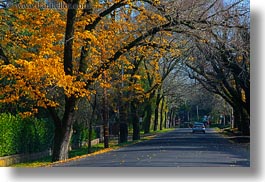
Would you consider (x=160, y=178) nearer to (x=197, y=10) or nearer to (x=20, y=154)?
(x=197, y=10)

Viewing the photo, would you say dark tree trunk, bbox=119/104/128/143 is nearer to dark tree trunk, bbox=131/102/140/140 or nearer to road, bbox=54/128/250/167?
dark tree trunk, bbox=131/102/140/140

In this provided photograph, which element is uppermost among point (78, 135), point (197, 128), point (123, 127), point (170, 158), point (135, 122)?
point (135, 122)

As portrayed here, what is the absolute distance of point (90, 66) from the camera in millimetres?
22312

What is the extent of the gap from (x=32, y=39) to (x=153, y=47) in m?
4.97

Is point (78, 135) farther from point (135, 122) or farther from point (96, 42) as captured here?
point (96, 42)

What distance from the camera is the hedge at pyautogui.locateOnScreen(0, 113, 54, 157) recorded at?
A: 23016 mm

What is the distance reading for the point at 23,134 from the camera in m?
25.4

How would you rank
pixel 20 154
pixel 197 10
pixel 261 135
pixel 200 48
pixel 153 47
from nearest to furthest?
pixel 261 135, pixel 197 10, pixel 200 48, pixel 153 47, pixel 20 154

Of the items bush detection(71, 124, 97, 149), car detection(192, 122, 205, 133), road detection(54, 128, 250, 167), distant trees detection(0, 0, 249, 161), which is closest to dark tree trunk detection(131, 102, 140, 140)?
road detection(54, 128, 250, 167)

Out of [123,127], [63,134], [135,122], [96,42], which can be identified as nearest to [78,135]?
[123,127]

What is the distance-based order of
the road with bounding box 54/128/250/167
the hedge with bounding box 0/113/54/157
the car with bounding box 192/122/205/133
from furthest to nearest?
1. the car with bounding box 192/122/205/133
2. the hedge with bounding box 0/113/54/157
3. the road with bounding box 54/128/250/167

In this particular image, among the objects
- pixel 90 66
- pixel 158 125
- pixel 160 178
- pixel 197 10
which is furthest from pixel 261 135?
pixel 158 125

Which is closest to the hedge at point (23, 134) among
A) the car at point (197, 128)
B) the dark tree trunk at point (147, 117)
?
the dark tree trunk at point (147, 117)

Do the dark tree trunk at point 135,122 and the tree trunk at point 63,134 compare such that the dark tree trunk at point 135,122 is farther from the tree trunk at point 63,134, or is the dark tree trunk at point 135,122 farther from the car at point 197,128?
the tree trunk at point 63,134
